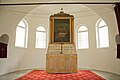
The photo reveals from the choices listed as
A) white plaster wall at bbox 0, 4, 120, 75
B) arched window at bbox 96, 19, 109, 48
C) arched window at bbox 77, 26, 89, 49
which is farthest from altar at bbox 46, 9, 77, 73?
arched window at bbox 96, 19, 109, 48

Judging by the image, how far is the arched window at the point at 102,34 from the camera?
8578mm

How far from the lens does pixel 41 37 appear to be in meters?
10.0

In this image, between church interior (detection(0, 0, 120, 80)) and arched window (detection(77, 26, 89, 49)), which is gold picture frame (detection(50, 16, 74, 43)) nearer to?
church interior (detection(0, 0, 120, 80))

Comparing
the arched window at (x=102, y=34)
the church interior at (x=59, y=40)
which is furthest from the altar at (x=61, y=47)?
the arched window at (x=102, y=34)

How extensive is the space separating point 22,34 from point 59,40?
3.09 meters

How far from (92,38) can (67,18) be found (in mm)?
2513

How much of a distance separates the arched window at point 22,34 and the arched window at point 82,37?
404cm

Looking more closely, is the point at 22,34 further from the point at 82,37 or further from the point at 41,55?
the point at 82,37

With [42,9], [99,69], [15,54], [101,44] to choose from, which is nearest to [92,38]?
[101,44]

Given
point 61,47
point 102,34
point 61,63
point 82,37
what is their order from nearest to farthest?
point 61,63 → point 61,47 → point 102,34 → point 82,37

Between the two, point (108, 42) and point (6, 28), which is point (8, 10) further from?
point (108, 42)

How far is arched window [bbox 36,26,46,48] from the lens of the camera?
987cm

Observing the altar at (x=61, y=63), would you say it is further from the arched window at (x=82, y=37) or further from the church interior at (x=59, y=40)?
the arched window at (x=82, y=37)

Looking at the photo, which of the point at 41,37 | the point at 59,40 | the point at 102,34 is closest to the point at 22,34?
the point at 41,37
